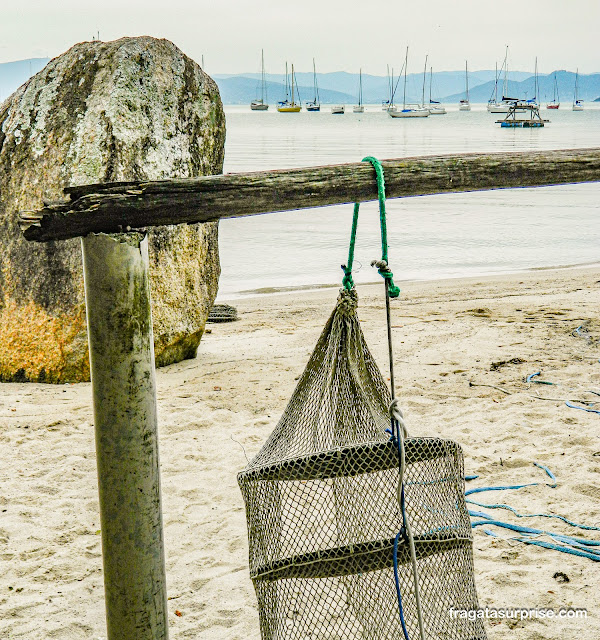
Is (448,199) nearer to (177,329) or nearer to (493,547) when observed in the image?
(177,329)

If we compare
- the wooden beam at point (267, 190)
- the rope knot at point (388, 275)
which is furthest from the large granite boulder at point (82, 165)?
the rope knot at point (388, 275)

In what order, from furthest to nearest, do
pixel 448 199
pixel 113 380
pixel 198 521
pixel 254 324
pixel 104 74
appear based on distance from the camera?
pixel 448 199
pixel 254 324
pixel 104 74
pixel 198 521
pixel 113 380

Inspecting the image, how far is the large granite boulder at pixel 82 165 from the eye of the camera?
5672 millimetres

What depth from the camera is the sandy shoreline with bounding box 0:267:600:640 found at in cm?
310

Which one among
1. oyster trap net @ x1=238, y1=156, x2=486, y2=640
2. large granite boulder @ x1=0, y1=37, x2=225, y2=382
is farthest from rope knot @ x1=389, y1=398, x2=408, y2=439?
large granite boulder @ x1=0, y1=37, x2=225, y2=382

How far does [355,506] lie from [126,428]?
93 cm

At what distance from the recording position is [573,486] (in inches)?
156

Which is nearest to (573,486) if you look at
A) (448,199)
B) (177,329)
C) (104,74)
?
(177,329)

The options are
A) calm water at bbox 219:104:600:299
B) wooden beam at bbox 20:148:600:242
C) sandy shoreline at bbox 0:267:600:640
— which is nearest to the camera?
wooden beam at bbox 20:148:600:242

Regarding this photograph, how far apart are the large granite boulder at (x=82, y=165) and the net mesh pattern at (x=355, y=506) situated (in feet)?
11.3

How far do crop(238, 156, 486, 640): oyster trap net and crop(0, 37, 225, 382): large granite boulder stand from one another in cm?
343

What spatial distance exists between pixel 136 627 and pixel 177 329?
3.88 m

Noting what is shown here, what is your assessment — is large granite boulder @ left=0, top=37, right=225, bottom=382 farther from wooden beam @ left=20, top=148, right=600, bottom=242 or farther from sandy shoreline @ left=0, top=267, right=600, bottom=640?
wooden beam @ left=20, top=148, right=600, bottom=242

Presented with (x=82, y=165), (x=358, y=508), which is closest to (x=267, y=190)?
(x=358, y=508)
